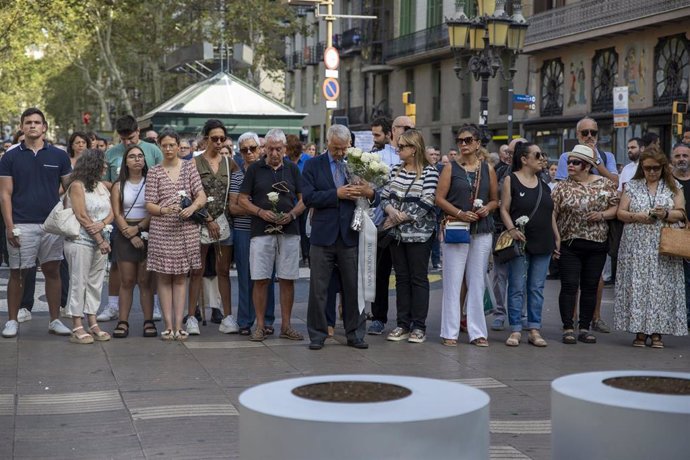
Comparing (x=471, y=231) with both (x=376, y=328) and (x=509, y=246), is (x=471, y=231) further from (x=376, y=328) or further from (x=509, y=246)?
(x=376, y=328)

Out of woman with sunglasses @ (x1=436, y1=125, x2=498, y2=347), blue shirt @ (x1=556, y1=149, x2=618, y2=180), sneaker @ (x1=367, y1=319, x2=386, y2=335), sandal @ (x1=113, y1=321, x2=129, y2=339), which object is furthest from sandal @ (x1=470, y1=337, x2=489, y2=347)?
sandal @ (x1=113, y1=321, x2=129, y2=339)

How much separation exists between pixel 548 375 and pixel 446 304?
5.50ft

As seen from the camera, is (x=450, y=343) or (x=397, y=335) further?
(x=397, y=335)

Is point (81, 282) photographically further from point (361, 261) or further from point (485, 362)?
point (485, 362)

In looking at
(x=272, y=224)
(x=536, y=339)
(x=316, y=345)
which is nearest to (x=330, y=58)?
(x=272, y=224)

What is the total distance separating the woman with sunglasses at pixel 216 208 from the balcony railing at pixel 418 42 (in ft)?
118

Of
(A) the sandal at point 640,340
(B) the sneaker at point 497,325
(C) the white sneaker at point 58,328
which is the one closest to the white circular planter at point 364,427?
(A) the sandal at point 640,340

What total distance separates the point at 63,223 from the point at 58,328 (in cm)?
121

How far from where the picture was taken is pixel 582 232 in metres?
11.0

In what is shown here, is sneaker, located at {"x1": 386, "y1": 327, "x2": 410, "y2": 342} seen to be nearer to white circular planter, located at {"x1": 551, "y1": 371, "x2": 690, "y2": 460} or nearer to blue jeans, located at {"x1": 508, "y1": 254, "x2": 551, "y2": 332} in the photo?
blue jeans, located at {"x1": 508, "y1": 254, "x2": 551, "y2": 332}

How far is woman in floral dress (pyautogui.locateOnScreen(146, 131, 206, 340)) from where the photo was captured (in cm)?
1060

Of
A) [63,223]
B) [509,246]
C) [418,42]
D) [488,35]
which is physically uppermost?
[418,42]

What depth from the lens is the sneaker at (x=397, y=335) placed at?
11.0 m

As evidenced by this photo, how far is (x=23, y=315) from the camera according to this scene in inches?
474
